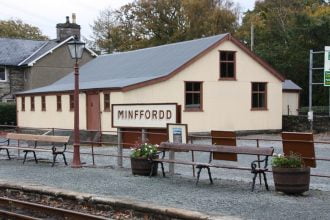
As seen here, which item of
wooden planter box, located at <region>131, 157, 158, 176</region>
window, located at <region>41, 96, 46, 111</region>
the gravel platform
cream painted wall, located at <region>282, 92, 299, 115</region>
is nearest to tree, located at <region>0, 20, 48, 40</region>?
window, located at <region>41, 96, 46, 111</region>

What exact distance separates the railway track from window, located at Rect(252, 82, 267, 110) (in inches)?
847

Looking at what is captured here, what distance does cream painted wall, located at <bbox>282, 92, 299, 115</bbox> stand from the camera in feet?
125

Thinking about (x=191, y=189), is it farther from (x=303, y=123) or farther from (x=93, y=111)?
(x=303, y=123)

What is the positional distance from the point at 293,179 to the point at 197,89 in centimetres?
1848

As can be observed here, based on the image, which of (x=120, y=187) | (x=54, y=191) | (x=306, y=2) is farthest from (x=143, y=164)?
(x=306, y=2)

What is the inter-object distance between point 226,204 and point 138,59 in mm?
23879

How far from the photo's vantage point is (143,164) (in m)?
13.6

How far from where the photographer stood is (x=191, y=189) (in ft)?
38.4

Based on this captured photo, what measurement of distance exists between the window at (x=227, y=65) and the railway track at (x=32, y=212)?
19961 mm

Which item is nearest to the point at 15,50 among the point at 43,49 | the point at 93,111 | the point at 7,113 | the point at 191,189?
the point at 43,49

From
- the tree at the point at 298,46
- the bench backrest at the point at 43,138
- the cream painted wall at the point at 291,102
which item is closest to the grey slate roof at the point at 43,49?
the tree at the point at 298,46

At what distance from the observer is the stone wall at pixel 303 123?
30828 millimetres

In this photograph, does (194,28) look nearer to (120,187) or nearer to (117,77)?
(117,77)

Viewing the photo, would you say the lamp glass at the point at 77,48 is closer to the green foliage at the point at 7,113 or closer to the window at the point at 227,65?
the window at the point at 227,65
